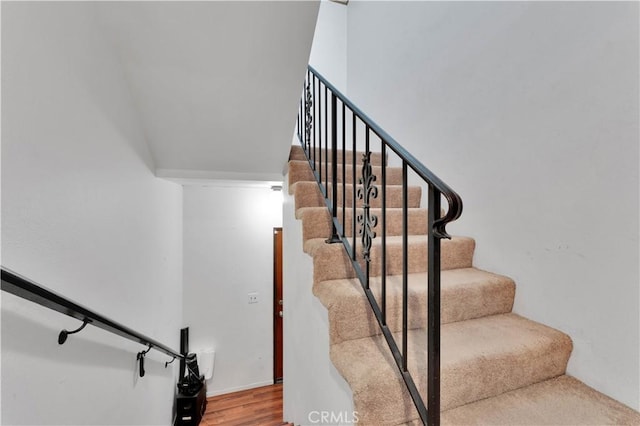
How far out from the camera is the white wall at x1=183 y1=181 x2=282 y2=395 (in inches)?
146

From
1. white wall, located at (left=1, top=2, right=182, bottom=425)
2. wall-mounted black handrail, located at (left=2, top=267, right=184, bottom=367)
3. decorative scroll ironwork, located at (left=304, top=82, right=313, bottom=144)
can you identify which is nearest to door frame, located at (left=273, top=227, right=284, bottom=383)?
decorative scroll ironwork, located at (left=304, top=82, right=313, bottom=144)

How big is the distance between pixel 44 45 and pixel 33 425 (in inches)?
43.2

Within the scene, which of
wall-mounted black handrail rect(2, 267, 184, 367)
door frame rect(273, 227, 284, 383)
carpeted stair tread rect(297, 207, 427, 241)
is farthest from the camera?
door frame rect(273, 227, 284, 383)

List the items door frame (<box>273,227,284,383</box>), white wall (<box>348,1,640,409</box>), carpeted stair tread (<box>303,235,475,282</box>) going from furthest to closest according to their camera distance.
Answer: door frame (<box>273,227,284,383</box>), carpeted stair tread (<box>303,235,475,282</box>), white wall (<box>348,1,640,409</box>)

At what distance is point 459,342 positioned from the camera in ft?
3.91

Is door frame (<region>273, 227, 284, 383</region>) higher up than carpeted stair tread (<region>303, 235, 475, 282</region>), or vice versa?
carpeted stair tread (<region>303, 235, 475, 282</region>)

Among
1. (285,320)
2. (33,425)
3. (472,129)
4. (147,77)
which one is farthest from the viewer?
(285,320)

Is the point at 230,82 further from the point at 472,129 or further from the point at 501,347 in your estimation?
the point at 501,347

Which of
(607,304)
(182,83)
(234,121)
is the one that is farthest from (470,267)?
(182,83)

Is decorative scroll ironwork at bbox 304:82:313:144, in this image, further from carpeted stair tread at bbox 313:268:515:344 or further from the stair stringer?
carpeted stair tread at bbox 313:268:515:344

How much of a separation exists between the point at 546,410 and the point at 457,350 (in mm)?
335

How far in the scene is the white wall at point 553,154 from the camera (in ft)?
3.52

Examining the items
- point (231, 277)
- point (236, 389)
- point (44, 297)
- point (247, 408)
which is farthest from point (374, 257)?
point (236, 389)

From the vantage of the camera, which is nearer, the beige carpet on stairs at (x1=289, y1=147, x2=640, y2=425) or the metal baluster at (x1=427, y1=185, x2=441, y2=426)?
the metal baluster at (x1=427, y1=185, x2=441, y2=426)
